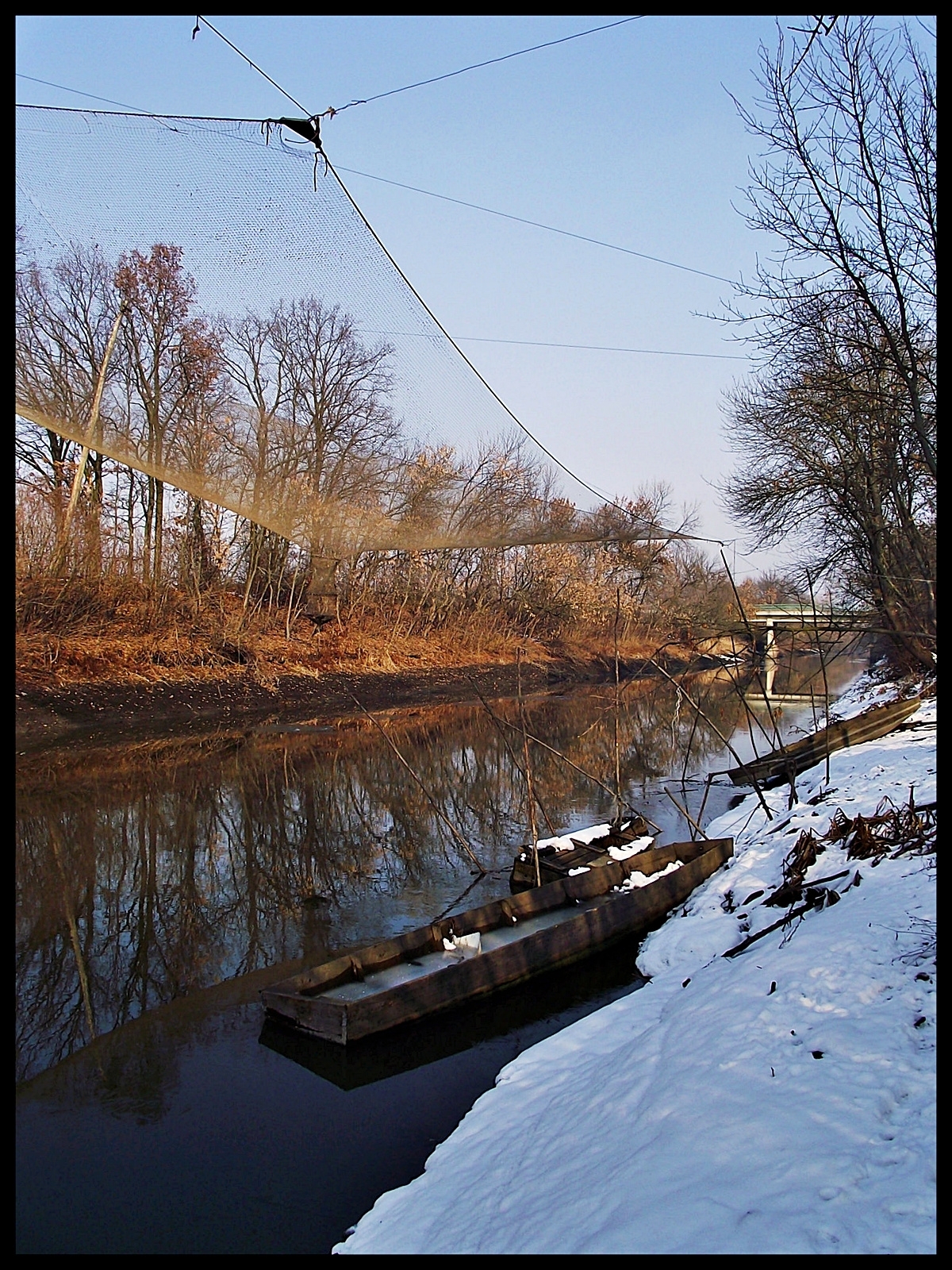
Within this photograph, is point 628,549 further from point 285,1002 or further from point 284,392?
point 285,1002

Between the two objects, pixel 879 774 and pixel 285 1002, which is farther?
pixel 879 774

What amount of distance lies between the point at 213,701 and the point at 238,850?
751 cm

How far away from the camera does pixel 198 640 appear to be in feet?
52.4

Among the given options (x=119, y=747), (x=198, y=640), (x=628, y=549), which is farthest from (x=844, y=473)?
(x=198, y=640)

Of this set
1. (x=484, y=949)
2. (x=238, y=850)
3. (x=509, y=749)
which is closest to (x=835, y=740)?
(x=509, y=749)

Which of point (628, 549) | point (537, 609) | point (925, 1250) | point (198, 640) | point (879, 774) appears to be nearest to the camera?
point (925, 1250)

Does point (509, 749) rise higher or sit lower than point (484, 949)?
higher

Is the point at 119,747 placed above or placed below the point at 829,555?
below

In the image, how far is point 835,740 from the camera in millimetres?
11383

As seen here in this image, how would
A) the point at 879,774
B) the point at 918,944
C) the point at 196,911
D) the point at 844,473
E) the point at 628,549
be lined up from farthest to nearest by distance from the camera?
the point at 628,549 → the point at 844,473 → the point at 879,774 → the point at 196,911 → the point at 918,944

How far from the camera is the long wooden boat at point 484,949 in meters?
4.15

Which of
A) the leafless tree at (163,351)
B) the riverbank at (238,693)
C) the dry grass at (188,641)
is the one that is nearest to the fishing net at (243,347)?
the leafless tree at (163,351)

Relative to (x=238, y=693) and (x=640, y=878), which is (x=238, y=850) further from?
(x=238, y=693)

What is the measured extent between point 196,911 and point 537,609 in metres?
19.7
